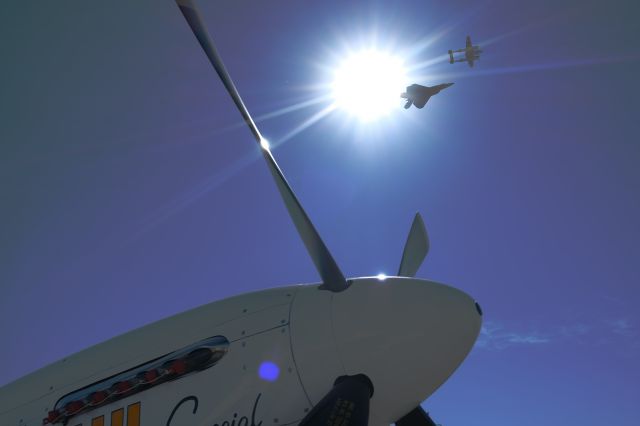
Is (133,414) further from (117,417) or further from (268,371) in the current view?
(268,371)

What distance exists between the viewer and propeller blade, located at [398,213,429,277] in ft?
30.9

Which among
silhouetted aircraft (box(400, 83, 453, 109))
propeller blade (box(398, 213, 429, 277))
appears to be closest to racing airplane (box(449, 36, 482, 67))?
silhouetted aircraft (box(400, 83, 453, 109))

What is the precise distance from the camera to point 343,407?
5.23 metres

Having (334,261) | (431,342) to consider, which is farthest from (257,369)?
(431,342)

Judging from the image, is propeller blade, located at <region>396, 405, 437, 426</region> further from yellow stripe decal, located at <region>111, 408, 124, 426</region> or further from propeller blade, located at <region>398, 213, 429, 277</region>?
yellow stripe decal, located at <region>111, 408, 124, 426</region>

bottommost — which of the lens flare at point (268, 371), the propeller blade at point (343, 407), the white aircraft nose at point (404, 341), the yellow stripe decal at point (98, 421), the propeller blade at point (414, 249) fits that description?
the propeller blade at point (343, 407)

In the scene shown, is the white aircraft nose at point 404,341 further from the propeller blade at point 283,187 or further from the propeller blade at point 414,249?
the propeller blade at point 414,249

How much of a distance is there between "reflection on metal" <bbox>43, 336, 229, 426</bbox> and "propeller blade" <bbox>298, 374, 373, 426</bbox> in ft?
6.59

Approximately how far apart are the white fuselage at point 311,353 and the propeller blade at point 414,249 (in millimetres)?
2916

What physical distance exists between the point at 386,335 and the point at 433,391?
116cm

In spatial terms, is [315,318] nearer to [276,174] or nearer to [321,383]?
[321,383]

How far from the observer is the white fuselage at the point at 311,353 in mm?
5906

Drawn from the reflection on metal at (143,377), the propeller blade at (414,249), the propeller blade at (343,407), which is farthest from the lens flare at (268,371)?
the propeller blade at (414,249)

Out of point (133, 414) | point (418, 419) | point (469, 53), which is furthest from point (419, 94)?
point (133, 414)
